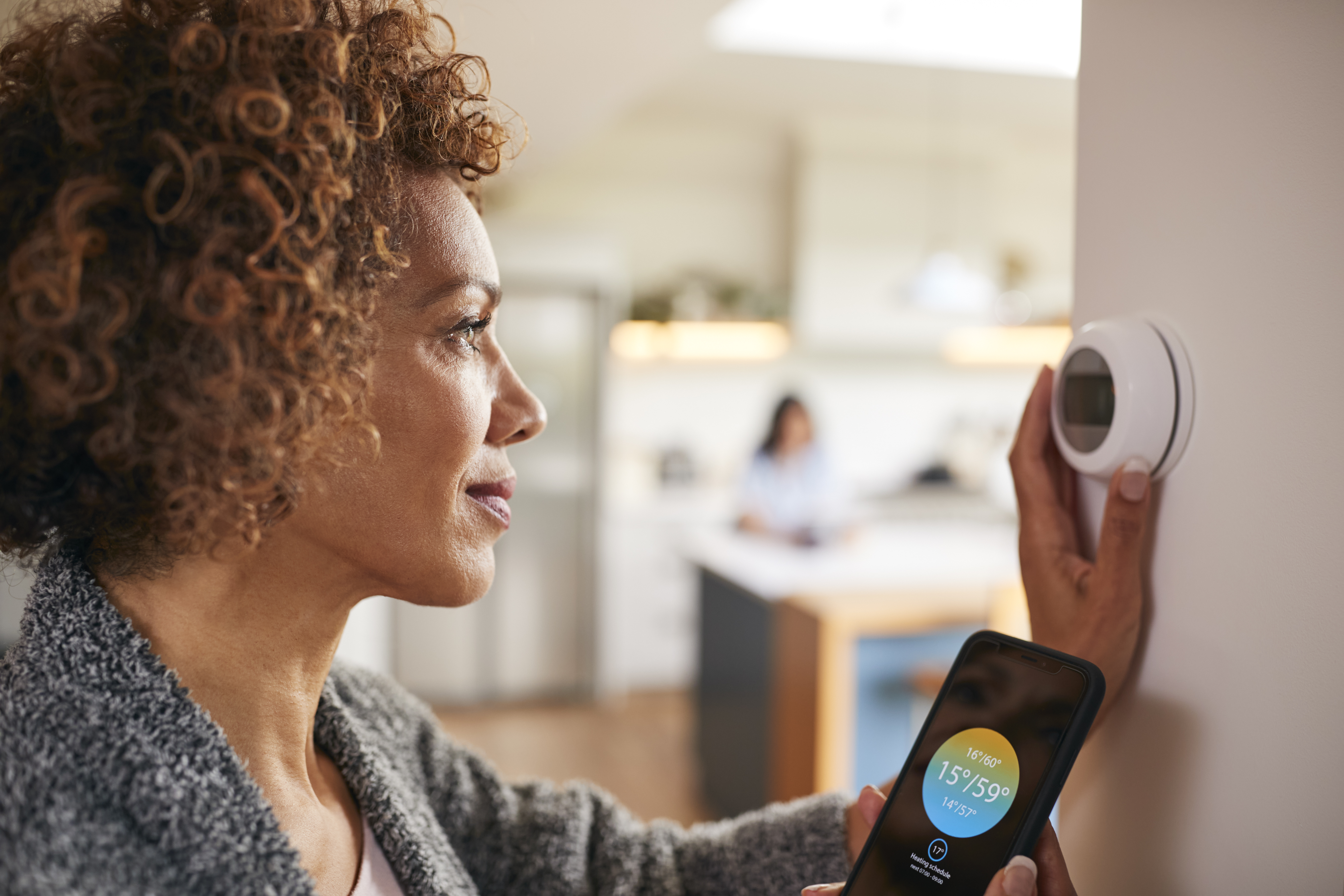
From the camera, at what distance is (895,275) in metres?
4.80

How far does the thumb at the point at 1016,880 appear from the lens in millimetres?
557

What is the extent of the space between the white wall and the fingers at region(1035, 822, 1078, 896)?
0.31ft

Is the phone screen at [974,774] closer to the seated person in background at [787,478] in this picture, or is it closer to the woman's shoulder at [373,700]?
the woman's shoulder at [373,700]

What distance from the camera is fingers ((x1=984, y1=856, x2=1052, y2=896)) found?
557 mm

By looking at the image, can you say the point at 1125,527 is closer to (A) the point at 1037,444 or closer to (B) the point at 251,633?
(A) the point at 1037,444

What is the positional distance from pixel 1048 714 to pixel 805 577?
6.87ft

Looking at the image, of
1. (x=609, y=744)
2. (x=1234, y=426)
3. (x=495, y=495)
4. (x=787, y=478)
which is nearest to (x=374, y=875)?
(x=495, y=495)

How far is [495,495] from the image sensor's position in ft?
2.40

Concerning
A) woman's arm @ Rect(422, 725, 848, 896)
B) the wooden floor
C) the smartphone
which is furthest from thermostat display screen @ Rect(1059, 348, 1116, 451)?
the wooden floor

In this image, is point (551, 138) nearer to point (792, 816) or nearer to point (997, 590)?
point (997, 590)

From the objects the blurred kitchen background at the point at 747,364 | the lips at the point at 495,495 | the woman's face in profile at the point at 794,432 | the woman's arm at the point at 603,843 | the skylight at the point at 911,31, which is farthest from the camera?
the woman's face in profile at the point at 794,432

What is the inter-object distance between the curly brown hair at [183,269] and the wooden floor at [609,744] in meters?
2.62

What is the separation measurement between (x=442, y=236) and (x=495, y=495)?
8.0 inches

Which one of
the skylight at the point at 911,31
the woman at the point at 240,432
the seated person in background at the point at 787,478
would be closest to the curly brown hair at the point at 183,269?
the woman at the point at 240,432
